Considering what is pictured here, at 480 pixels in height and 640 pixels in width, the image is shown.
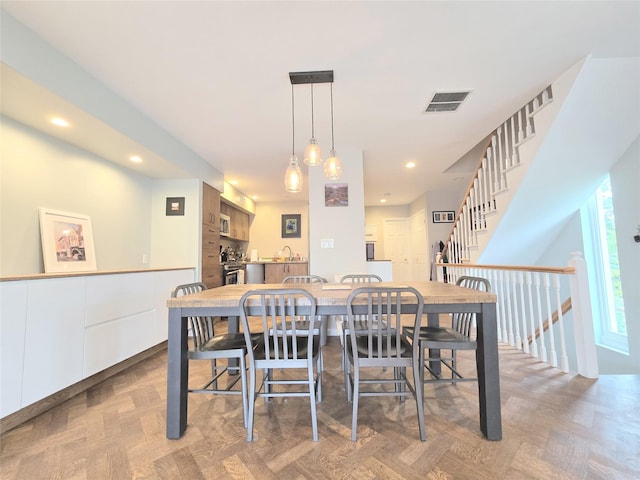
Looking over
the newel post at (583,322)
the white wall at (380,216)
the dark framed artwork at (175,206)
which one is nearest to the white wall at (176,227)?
the dark framed artwork at (175,206)

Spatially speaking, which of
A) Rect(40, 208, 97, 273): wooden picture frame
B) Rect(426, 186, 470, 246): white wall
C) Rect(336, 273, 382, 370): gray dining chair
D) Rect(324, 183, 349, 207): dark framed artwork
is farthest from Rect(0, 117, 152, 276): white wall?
Rect(426, 186, 470, 246): white wall

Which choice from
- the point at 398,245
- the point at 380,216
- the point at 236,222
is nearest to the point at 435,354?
the point at 236,222

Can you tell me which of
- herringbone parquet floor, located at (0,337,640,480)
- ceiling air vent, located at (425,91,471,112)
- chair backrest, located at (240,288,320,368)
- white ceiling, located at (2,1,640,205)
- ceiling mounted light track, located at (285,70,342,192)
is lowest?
herringbone parquet floor, located at (0,337,640,480)

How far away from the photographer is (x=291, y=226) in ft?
21.7

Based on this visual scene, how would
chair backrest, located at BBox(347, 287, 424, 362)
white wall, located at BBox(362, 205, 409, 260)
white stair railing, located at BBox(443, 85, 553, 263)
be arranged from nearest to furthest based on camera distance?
chair backrest, located at BBox(347, 287, 424, 362), white stair railing, located at BBox(443, 85, 553, 263), white wall, located at BBox(362, 205, 409, 260)

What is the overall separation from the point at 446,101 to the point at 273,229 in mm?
4819

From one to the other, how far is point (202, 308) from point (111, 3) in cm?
182

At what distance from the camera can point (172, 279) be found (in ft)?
10.6

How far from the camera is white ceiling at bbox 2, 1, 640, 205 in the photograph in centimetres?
161

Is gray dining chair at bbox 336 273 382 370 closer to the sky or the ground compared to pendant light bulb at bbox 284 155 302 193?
closer to the ground

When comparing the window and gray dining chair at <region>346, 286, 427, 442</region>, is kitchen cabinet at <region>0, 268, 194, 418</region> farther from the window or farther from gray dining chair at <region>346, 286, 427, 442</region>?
the window

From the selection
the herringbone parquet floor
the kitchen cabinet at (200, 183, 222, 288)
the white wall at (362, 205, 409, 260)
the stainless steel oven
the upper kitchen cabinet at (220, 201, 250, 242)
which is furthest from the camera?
the white wall at (362, 205, 409, 260)

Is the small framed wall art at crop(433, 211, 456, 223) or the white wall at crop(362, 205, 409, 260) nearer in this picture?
the small framed wall art at crop(433, 211, 456, 223)

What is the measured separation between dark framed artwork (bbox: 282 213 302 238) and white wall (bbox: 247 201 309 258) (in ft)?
0.24
